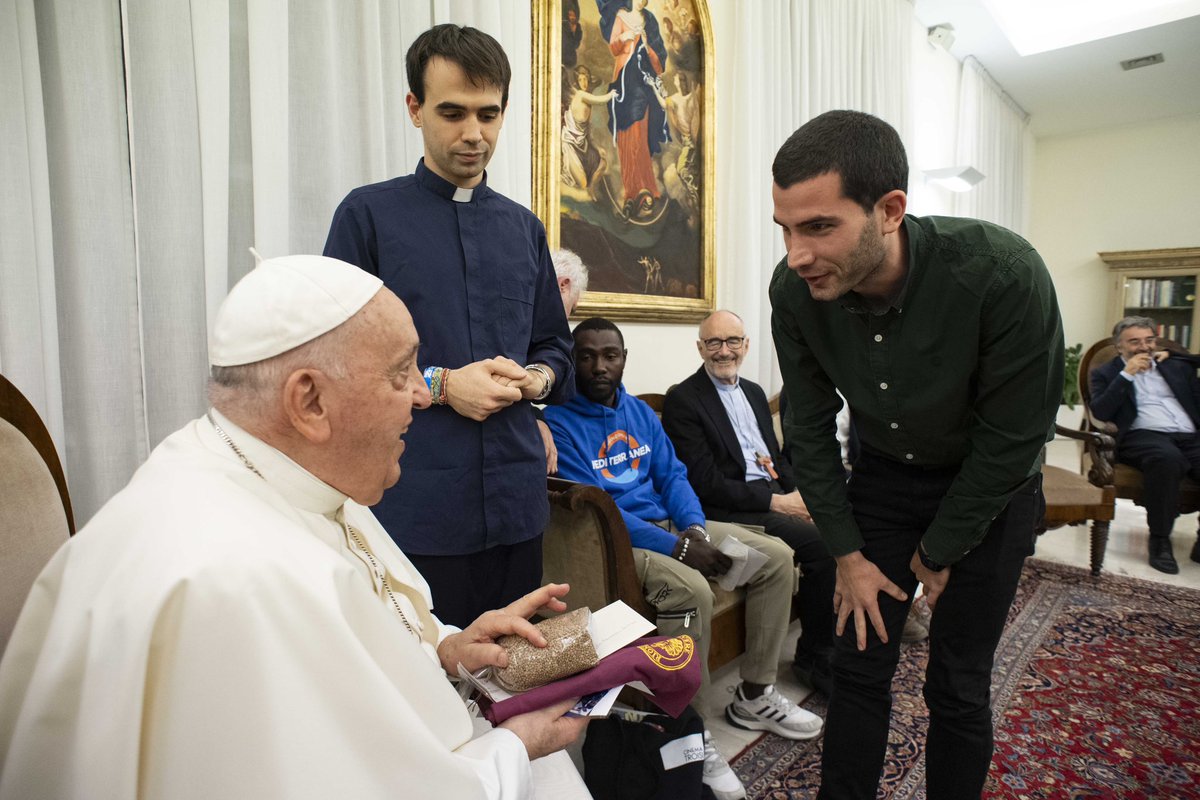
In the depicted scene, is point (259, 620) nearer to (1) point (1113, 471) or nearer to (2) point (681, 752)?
(2) point (681, 752)

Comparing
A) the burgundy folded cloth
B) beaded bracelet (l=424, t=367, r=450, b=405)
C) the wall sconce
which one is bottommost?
the burgundy folded cloth

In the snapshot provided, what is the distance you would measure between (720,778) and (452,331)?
1613 millimetres

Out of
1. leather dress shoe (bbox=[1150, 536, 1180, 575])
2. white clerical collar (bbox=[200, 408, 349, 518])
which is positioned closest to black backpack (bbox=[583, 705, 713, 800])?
white clerical collar (bbox=[200, 408, 349, 518])

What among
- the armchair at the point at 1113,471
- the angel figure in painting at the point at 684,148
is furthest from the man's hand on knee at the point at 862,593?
the armchair at the point at 1113,471

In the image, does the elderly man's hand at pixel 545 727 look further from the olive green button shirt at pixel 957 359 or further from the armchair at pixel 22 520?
the olive green button shirt at pixel 957 359

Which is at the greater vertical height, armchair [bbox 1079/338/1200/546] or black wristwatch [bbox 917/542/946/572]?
black wristwatch [bbox 917/542/946/572]

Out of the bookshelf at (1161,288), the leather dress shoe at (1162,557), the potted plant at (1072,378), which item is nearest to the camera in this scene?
the leather dress shoe at (1162,557)

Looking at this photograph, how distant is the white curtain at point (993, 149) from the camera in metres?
7.39

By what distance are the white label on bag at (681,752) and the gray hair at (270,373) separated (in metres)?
1.45

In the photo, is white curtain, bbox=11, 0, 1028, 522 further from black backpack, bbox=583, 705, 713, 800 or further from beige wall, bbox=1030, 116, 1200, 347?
beige wall, bbox=1030, 116, 1200, 347

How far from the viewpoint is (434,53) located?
1.57 metres

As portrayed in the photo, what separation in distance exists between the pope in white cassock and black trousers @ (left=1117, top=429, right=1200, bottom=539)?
16.6 ft

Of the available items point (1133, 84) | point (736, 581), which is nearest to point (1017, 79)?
point (1133, 84)

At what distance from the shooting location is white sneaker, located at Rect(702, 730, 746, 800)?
2115 millimetres
